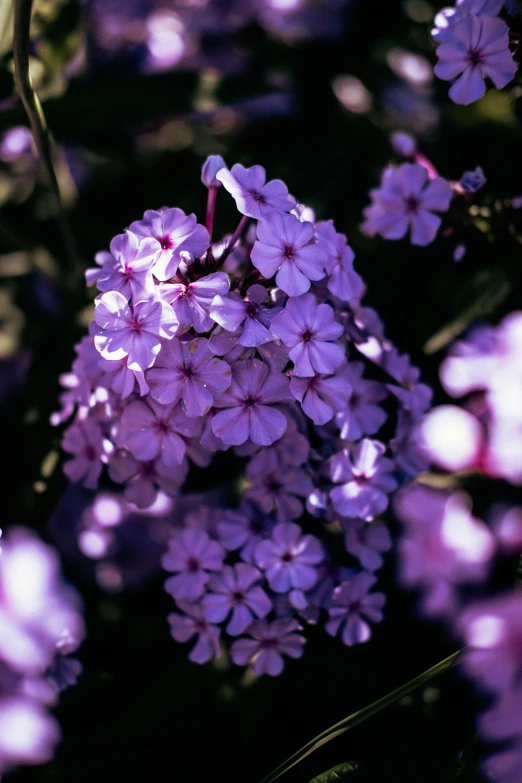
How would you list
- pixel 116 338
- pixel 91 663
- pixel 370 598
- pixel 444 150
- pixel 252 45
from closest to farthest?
pixel 116 338 → pixel 370 598 → pixel 91 663 → pixel 444 150 → pixel 252 45

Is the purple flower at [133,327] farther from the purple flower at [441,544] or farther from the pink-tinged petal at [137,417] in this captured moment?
the purple flower at [441,544]

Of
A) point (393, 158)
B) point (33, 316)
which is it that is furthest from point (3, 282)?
point (393, 158)

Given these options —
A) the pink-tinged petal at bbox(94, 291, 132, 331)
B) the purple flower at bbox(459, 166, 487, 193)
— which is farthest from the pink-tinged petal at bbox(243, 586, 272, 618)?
the purple flower at bbox(459, 166, 487, 193)

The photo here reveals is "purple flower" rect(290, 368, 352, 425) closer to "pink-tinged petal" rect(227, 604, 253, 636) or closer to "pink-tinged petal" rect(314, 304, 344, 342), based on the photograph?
"pink-tinged petal" rect(314, 304, 344, 342)

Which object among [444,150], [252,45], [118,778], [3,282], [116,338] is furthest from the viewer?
[252,45]

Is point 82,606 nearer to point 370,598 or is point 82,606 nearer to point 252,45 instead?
point 370,598

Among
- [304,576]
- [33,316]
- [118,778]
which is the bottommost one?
[118,778]
